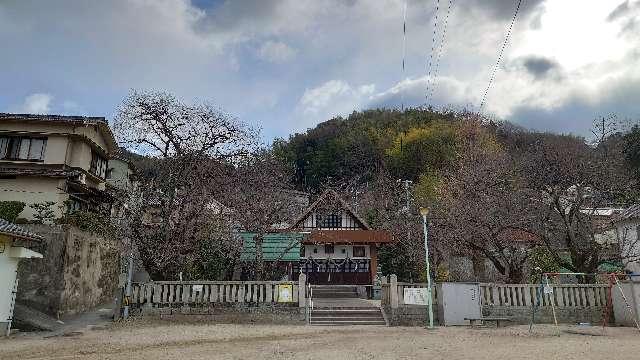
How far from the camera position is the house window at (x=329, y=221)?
33062 millimetres

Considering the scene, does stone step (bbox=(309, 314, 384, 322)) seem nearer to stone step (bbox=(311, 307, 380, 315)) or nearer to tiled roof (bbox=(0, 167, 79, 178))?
stone step (bbox=(311, 307, 380, 315))

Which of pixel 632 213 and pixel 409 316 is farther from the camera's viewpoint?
pixel 632 213

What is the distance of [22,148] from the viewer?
2372 centimetres

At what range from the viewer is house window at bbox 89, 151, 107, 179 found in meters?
26.3

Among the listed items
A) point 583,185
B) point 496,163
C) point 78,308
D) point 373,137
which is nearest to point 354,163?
point 373,137

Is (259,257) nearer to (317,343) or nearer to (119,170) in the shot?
(317,343)

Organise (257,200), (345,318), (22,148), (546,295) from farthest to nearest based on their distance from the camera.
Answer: (22,148) → (257,200) → (345,318) → (546,295)

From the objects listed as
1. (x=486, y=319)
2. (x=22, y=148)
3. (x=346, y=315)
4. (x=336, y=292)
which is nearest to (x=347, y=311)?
(x=346, y=315)

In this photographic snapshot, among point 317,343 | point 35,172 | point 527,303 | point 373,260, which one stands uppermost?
point 35,172

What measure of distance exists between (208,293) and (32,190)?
41.5ft

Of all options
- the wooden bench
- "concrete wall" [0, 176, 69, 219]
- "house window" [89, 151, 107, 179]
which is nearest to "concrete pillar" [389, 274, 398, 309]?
the wooden bench

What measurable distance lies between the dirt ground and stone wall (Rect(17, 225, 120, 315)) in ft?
11.7

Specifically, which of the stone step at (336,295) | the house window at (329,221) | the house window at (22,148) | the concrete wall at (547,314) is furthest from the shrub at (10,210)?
the concrete wall at (547,314)

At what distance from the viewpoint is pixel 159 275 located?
1875 cm
